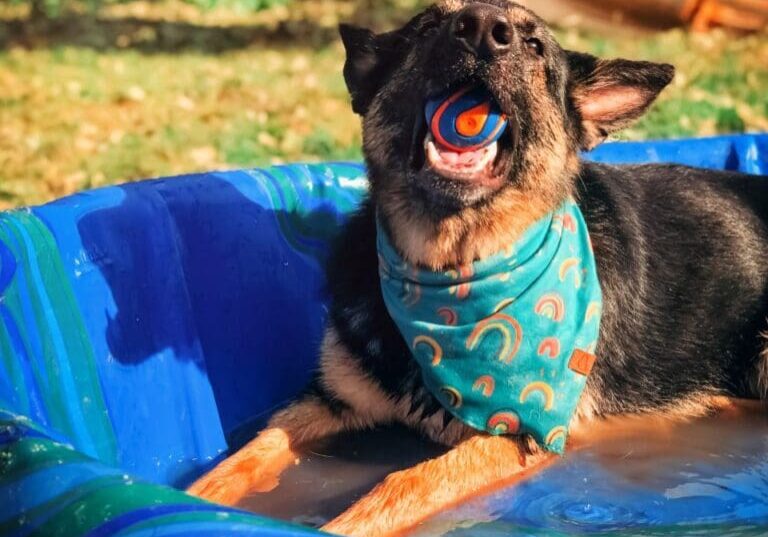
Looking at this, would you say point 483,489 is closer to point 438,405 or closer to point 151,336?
point 438,405

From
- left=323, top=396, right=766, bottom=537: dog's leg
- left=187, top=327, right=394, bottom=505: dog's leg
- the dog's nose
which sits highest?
the dog's nose

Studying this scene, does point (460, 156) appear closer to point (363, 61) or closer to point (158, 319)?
point (363, 61)

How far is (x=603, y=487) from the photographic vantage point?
4250 mm

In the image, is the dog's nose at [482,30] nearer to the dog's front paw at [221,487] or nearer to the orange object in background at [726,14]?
the dog's front paw at [221,487]

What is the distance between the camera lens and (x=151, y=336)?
4.56 metres

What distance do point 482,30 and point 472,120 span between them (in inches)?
12.8

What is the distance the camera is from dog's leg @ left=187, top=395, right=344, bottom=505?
401 cm

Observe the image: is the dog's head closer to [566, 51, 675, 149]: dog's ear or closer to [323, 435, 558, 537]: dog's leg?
[566, 51, 675, 149]: dog's ear

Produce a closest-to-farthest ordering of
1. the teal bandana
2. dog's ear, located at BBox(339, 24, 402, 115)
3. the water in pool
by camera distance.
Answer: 1. the water in pool
2. the teal bandana
3. dog's ear, located at BBox(339, 24, 402, 115)

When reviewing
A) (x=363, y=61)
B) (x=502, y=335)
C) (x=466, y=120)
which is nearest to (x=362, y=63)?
(x=363, y=61)

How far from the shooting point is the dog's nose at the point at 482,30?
354 centimetres

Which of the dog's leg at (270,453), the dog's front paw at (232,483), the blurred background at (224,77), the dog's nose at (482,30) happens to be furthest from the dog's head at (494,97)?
the blurred background at (224,77)

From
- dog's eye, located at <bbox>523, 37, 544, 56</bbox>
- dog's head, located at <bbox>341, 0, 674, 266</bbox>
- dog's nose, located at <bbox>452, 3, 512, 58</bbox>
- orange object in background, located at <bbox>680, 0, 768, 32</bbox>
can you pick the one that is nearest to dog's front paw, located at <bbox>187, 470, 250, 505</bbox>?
dog's head, located at <bbox>341, 0, 674, 266</bbox>

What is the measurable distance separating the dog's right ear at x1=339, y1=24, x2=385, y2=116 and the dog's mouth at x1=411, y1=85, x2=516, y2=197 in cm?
43
